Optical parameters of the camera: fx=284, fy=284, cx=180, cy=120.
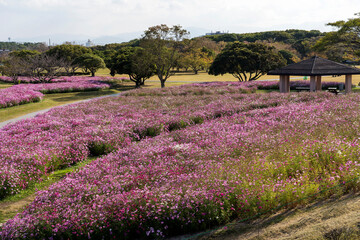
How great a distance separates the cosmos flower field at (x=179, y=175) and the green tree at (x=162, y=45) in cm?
3094

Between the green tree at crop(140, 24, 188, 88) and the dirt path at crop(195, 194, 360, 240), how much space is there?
37886 millimetres

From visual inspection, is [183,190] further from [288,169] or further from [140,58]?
[140,58]

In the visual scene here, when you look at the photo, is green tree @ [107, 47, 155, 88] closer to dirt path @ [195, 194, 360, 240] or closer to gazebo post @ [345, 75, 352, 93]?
gazebo post @ [345, 75, 352, 93]

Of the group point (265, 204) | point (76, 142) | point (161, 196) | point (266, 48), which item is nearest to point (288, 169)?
point (265, 204)

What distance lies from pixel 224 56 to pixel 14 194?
1442 inches

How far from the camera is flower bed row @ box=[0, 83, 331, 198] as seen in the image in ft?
30.3

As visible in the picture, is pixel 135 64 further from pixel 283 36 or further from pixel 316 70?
pixel 283 36

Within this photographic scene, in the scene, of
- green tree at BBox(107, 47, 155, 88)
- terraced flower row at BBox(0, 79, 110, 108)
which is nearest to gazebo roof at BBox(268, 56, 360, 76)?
green tree at BBox(107, 47, 155, 88)

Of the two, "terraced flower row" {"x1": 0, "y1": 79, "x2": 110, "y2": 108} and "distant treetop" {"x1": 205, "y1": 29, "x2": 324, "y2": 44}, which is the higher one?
"distant treetop" {"x1": 205, "y1": 29, "x2": 324, "y2": 44}

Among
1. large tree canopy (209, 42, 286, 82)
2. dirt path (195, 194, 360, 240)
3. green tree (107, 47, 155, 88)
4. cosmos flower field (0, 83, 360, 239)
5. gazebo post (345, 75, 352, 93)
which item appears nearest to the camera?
dirt path (195, 194, 360, 240)

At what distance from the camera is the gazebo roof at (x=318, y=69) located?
25719mm

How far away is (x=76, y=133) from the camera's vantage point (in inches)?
508

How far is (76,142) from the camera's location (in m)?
11.7

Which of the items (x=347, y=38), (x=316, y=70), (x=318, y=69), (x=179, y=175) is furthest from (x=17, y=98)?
(x=347, y=38)
